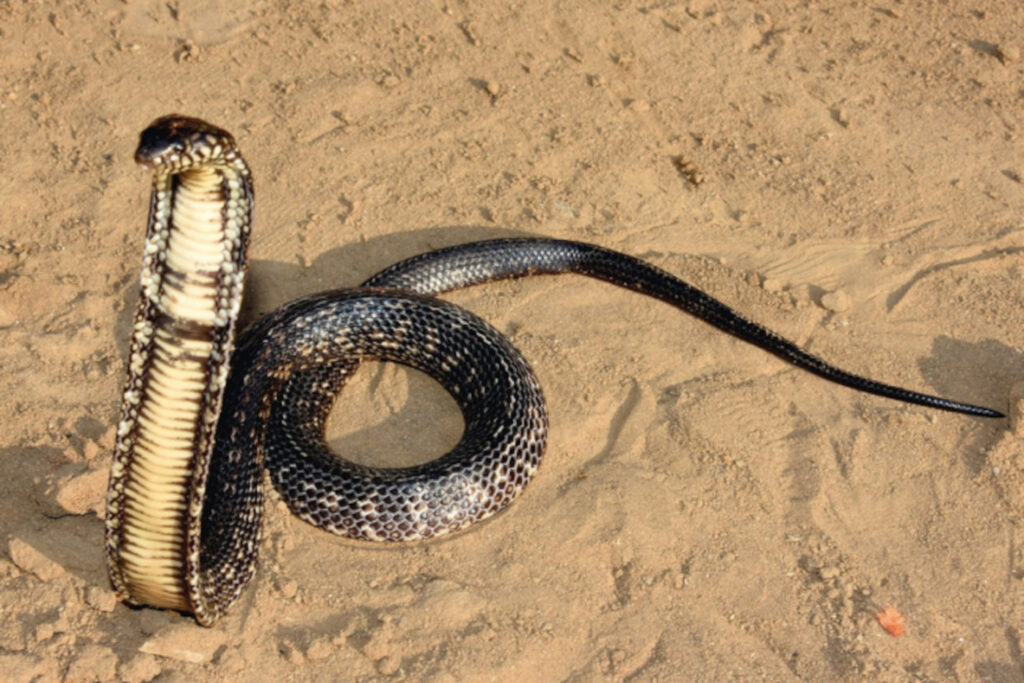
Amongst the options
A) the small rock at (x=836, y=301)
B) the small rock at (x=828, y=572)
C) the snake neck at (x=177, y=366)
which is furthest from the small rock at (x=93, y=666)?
the small rock at (x=836, y=301)

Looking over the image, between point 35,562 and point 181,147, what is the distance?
277cm

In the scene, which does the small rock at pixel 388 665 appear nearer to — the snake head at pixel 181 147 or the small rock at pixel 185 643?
the small rock at pixel 185 643

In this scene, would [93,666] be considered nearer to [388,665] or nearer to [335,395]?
[388,665]

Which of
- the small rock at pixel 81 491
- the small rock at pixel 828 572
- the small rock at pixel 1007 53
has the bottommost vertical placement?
the small rock at pixel 81 491

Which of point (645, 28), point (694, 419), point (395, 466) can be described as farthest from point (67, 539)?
point (645, 28)

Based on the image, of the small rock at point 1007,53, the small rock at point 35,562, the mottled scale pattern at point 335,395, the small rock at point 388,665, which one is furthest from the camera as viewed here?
the small rock at point 1007,53

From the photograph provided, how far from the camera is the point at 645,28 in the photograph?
913 cm

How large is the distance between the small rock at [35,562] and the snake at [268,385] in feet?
1.63

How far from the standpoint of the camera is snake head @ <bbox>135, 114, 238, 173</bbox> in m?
3.19

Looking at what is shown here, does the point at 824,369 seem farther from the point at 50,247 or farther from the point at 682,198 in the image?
the point at 50,247

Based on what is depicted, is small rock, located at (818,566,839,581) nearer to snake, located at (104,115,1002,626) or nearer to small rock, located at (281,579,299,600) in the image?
snake, located at (104,115,1002,626)

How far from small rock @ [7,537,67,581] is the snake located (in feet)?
1.63

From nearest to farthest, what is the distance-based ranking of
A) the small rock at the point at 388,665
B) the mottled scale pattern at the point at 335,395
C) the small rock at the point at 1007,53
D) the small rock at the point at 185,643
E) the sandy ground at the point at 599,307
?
the small rock at the point at 185,643 → the small rock at the point at 388,665 → the sandy ground at the point at 599,307 → the mottled scale pattern at the point at 335,395 → the small rock at the point at 1007,53

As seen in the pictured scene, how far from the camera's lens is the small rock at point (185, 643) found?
14.8 feet
